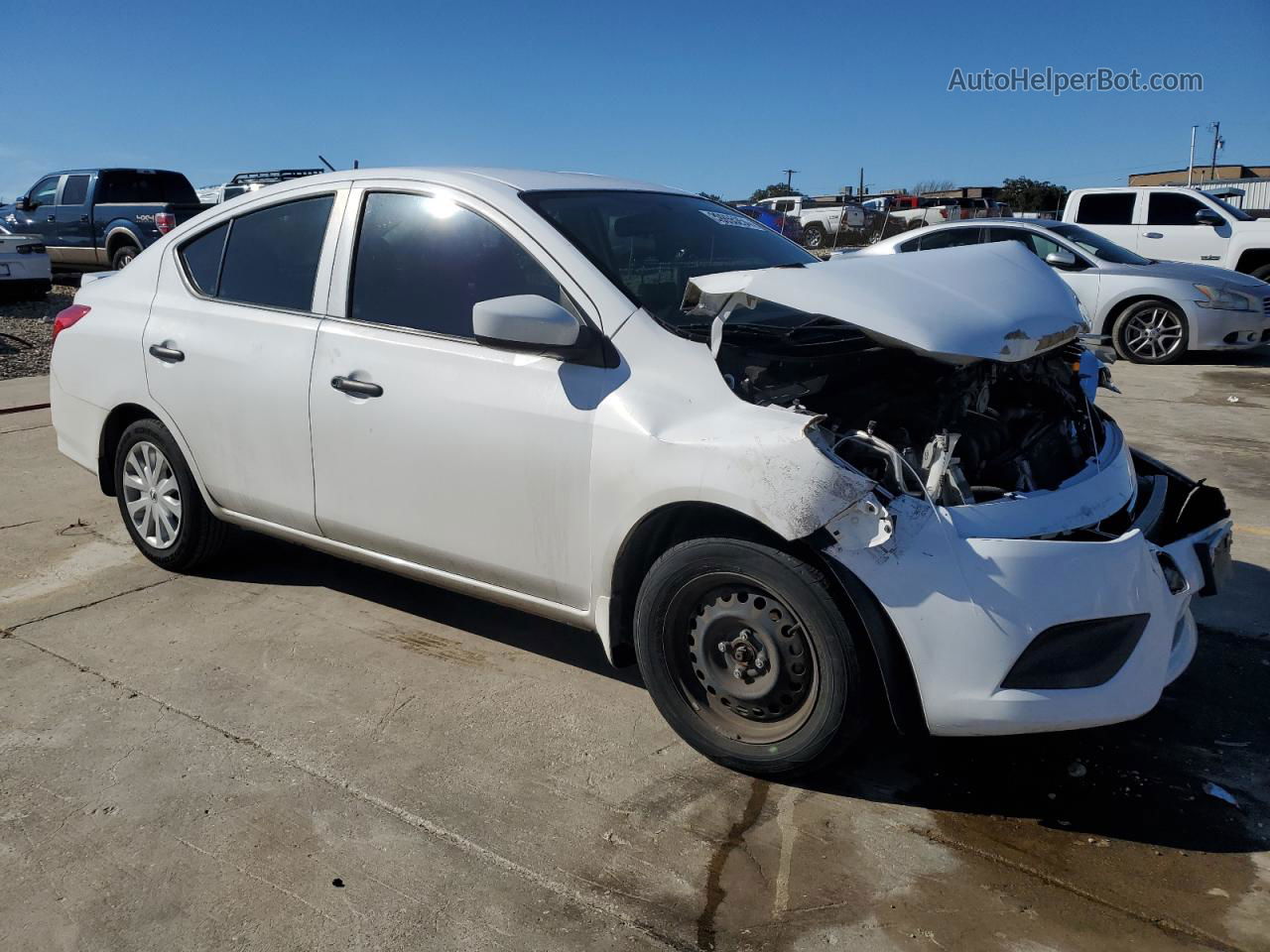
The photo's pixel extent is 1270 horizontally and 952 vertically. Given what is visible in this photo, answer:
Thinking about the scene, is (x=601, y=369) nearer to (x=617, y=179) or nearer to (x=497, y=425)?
(x=497, y=425)

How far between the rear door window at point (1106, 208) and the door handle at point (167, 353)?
13223 millimetres

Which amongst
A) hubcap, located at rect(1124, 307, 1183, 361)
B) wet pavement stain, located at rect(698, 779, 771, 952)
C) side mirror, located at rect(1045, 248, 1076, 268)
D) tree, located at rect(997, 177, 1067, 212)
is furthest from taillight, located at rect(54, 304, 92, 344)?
tree, located at rect(997, 177, 1067, 212)

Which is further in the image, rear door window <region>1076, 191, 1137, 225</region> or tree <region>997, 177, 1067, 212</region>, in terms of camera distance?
tree <region>997, 177, 1067, 212</region>

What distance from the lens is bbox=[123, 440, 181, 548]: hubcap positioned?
4.63 metres

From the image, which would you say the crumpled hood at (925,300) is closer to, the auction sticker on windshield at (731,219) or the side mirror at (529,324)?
the side mirror at (529,324)

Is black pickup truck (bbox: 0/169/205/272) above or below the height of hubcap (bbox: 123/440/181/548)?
above

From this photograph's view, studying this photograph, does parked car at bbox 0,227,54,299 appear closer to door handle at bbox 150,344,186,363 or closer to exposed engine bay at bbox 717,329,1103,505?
door handle at bbox 150,344,186,363

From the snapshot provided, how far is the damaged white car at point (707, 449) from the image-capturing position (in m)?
2.73

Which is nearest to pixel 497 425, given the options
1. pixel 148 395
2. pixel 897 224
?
pixel 148 395

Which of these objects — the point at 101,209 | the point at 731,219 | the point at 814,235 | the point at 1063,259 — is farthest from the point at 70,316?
the point at 814,235

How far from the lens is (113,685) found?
3.75 metres

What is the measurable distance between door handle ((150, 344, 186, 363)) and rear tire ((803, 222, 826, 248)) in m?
29.9

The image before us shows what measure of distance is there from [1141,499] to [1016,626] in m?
0.97

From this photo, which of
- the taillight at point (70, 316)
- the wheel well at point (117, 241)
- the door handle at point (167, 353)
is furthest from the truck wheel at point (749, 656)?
the wheel well at point (117, 241)
